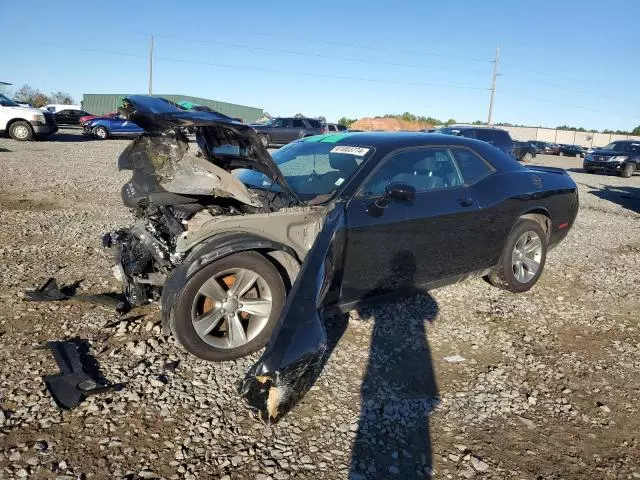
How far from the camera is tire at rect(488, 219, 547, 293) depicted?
4.76 m

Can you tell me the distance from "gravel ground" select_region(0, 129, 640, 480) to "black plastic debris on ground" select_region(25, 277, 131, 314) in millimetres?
74

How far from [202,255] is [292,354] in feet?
3.51

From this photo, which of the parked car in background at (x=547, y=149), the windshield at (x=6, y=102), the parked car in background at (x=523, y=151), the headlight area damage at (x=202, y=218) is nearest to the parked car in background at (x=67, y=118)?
the windshield at (x=6, y=102)

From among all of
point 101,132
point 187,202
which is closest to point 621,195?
point 187,202

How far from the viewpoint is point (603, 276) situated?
227 inches

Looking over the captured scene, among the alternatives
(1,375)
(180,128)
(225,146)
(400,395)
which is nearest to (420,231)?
(400,395)

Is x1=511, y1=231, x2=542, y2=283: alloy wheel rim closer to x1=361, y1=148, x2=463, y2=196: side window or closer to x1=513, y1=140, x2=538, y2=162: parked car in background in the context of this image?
x1=361, y1=148, x2=463, y2=196: side window

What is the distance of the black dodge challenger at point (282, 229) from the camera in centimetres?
315

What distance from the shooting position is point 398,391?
3.10 m

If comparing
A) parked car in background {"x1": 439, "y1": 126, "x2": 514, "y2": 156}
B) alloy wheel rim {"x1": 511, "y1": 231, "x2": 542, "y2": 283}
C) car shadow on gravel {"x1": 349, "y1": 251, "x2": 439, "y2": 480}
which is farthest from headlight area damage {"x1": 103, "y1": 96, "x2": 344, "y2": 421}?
parked car in background {"x1": 439, "y1": 126, "x2": 514, "y2": 156}

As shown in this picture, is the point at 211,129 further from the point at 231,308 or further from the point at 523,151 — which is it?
the point at 523,151

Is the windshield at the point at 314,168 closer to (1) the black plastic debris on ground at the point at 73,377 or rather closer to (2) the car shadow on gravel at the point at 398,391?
(2) the car shadow on gravel at the point at 398,391

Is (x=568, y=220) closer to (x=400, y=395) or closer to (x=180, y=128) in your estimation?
(x=400, y=395)

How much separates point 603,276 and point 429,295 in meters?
2.57
